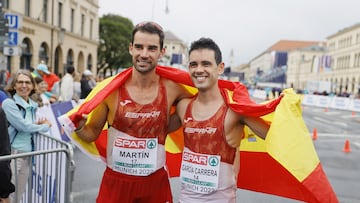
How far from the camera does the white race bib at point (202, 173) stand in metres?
2.74

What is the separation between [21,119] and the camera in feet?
13.5

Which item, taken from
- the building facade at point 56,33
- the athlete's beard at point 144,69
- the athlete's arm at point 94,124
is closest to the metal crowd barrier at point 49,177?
the athlete's arm at point 94,124

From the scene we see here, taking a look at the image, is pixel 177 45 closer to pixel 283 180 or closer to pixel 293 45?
pixel 293 45

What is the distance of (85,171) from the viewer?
6.86 metres

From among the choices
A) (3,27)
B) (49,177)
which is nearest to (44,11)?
(3,27)

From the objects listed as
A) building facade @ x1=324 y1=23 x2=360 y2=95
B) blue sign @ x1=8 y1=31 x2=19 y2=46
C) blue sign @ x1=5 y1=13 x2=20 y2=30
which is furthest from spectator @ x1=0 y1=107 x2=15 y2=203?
building facade @ x1=324 y1=23 x2=360 y2=95

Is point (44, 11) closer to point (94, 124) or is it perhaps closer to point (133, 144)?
point (94, 124)

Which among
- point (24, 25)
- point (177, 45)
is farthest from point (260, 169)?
point (177, 45)

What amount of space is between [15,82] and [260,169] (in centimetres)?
295

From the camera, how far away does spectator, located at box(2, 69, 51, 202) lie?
13.2 feet

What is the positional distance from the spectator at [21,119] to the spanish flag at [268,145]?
1.19 m

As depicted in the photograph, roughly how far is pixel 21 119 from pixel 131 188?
184 cm

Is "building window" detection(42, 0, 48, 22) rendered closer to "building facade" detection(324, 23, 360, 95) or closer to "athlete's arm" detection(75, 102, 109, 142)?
"athlete's arm" detection(75, 102, 109, 142)

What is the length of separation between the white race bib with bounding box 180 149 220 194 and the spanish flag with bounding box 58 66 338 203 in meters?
0.40
